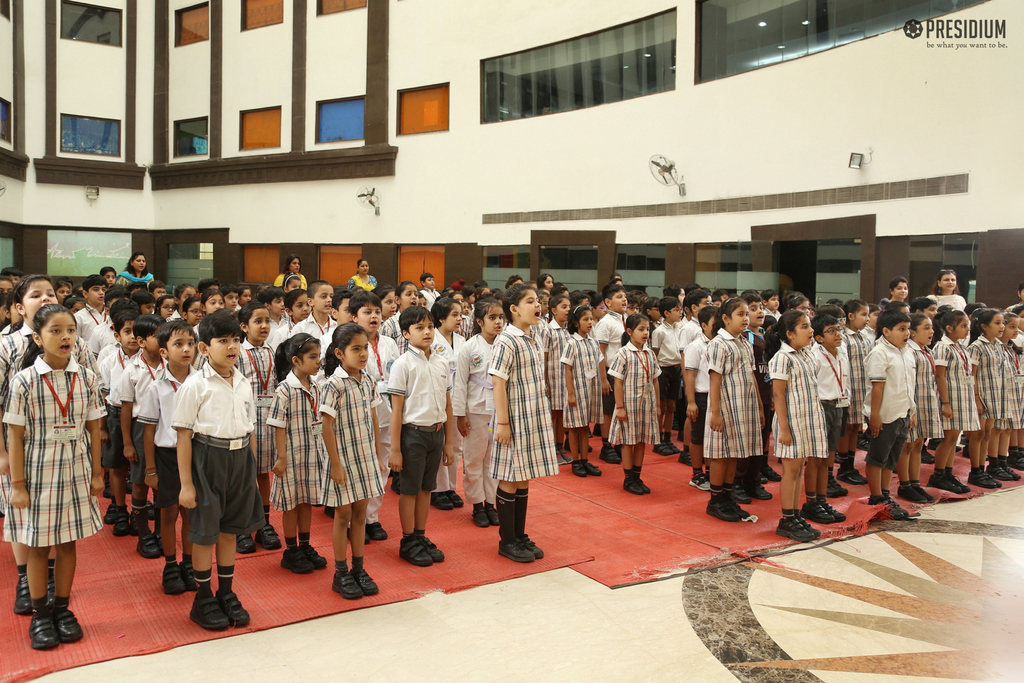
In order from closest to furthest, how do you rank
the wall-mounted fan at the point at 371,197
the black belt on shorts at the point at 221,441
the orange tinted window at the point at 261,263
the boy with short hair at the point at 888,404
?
the black belt on shorts at the point at 221,441 < the boy with short hair at the point at 888,404 < the wall-mounted fan at the point at 371,197 < the orange tinted window at the point at 261,263

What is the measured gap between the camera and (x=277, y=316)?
20.9ft

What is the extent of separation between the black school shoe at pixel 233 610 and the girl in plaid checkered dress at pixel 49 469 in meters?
0.64

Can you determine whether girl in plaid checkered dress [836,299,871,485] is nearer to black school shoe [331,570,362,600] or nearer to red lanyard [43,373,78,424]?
black school shoe [331,570,362,600]

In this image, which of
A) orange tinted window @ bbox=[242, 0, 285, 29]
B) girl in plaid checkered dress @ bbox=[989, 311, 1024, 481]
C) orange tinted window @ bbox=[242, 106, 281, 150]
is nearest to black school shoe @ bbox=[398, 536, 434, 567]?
girl in plaid checkered dress @ bbox=[989, 311, 1024, 481]

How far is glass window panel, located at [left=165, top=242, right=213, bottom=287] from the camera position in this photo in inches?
731

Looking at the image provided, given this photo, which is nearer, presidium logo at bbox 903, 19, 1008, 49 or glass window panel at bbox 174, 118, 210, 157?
presidium logo at bbox 903, 19, 1008, 49

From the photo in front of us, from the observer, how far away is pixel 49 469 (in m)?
3.67

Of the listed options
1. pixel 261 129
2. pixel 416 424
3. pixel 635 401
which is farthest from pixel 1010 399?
pixel 261 129

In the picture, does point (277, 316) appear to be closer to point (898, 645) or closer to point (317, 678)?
point (317, 678)

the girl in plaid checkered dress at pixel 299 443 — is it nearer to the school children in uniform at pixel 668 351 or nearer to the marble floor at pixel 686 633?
the marble floor at pixel 686 633

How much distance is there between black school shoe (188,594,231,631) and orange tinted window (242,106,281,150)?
1503 cm

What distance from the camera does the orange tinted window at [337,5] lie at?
16078 mm

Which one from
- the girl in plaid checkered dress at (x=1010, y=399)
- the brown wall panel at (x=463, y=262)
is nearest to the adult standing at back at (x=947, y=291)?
the girl in plaid checkered dress at (x=1010, y=399)

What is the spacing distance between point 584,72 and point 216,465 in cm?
1093
